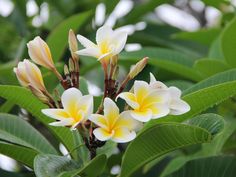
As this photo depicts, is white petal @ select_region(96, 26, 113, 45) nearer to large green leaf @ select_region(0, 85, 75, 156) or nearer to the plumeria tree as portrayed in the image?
the plumeria tree

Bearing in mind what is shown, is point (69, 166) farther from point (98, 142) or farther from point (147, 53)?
point (147, 53)

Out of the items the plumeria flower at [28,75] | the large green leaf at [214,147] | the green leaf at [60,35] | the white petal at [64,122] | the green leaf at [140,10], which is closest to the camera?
the white petal at [64,122]

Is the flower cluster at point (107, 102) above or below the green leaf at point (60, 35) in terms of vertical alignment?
above

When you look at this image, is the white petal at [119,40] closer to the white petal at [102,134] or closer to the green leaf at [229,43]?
the white petal at [102,134]

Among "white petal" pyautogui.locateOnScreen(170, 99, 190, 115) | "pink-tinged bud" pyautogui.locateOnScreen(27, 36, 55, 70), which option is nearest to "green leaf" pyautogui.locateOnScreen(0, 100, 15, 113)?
"pink-tinged bud" pyautogui.locateOnScreen(27, 36, 55, 70)

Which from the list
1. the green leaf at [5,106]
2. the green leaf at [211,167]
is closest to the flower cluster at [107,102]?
the green leaf at [211,167]

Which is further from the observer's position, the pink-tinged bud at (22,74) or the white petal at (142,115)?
the pink-tinged bud at (22,74)

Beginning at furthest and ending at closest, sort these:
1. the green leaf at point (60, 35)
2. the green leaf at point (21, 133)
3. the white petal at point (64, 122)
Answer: the green leaf at point (60, 35) → the green leaf at point (21, 133) → the white petal at point (64, 122)

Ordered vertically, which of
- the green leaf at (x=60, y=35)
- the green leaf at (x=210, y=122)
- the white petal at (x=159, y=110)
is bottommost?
the green leaf at (x=60, y=35)
